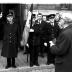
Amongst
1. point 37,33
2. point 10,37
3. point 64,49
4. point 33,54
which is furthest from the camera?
point 33,54

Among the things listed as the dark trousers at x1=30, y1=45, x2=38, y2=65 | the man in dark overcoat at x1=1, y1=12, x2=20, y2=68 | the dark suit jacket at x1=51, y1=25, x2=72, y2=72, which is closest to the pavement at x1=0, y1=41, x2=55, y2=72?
the dark trousers at x1=30, y1=45, x2=38, y2=65

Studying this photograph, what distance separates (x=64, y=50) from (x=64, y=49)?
0.7 inches

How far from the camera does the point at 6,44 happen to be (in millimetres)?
7789

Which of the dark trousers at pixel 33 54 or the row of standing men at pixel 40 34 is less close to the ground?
the row of standing men at pixel 40 34

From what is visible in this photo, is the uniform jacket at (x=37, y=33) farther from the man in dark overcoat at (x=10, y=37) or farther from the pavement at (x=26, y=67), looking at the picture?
the pavement at (x=26, y=67)

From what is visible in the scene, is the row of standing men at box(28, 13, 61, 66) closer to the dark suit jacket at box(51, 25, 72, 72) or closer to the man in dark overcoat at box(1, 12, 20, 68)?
the man in dark overcoat at box(1, 12, 20, 68)

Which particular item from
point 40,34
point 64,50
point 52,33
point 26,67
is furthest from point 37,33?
point 64,50

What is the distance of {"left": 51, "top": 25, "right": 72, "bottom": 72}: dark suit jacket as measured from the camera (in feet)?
14.4

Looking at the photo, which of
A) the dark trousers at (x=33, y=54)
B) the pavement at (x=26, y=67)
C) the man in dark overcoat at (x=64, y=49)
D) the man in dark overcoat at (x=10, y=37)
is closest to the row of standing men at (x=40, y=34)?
the dark trousers at (x=33, y=54)

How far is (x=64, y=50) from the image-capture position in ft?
14.5

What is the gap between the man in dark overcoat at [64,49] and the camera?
439cm

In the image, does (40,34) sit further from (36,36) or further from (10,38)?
(10,38)

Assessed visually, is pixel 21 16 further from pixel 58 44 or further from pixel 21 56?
pixel 58 44

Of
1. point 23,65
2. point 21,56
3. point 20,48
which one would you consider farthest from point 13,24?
point 20,48
